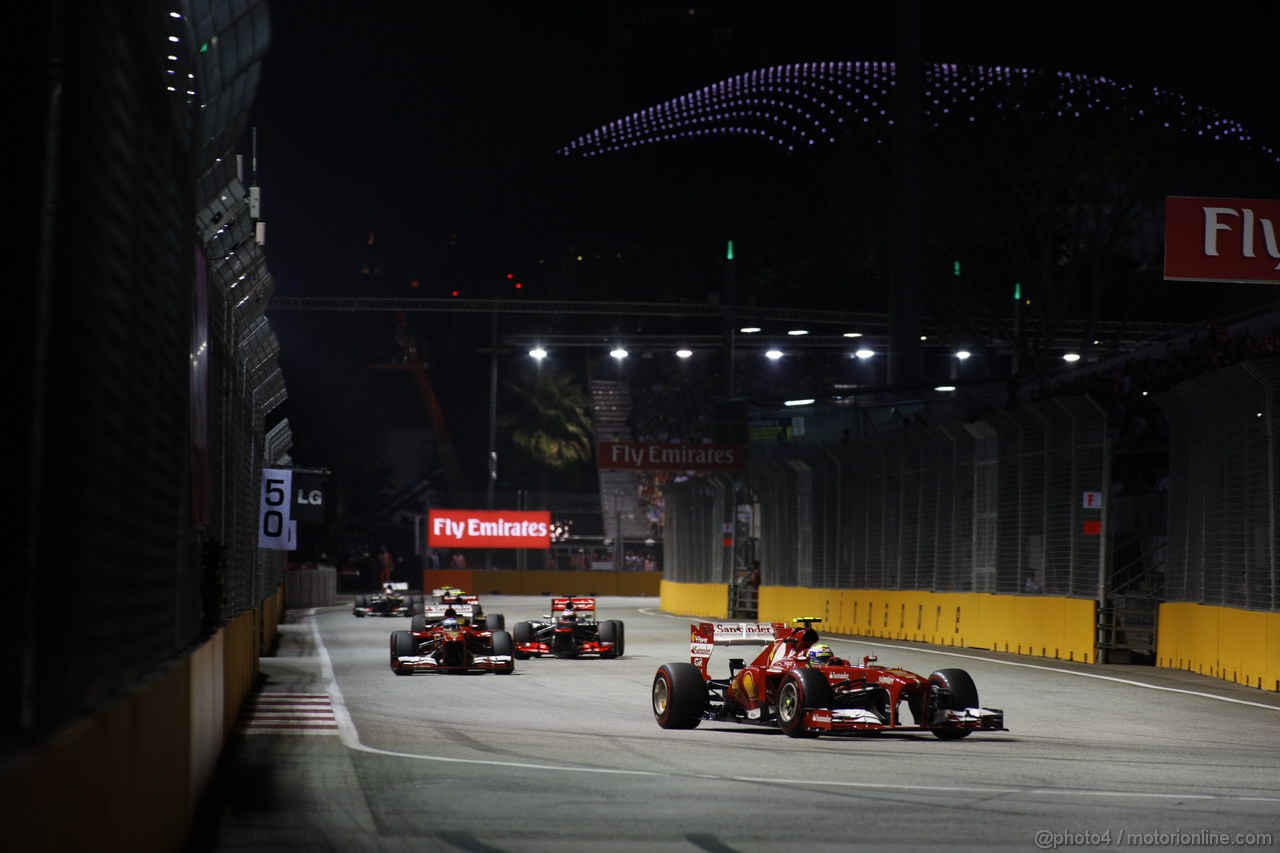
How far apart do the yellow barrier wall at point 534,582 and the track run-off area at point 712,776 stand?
4603 centimetres

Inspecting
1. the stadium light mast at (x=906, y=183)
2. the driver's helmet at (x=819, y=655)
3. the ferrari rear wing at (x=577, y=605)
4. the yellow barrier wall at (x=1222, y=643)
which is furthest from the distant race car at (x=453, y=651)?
the stadium light mast at (x=906, y=183)

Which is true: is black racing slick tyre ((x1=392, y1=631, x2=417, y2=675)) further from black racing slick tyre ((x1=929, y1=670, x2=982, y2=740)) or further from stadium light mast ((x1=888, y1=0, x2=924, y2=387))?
stadium light mast ((x1=888, y1=0, x2=924, y2=387))

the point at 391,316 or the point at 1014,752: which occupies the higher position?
the point at 391,316

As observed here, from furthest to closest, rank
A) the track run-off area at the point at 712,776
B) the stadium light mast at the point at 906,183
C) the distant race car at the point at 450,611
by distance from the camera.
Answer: the stadium light mast at the point at 906,183 → the distant race car at the point at 450,611 → the track run-off area at the point at 712,776

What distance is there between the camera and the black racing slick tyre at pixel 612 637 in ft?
86.5

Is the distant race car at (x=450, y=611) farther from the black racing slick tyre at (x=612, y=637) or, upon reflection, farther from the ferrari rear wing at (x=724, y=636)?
the ferrari rear wing at (x=724, y=636)

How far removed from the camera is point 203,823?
9016 mm

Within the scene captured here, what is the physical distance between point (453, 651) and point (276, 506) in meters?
2.76

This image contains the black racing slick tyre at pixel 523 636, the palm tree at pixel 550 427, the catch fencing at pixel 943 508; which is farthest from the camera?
the palm tree at pixel 550 427

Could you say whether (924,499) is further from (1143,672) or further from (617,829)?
(617,829)

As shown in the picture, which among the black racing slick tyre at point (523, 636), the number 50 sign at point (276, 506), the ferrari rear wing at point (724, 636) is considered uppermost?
the number 50 sign at point (276, 506)

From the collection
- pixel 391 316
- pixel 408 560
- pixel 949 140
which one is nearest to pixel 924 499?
pixel 949 140

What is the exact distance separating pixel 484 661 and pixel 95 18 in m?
18.0

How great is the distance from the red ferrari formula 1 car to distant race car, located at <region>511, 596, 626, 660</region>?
10843 millimetres
